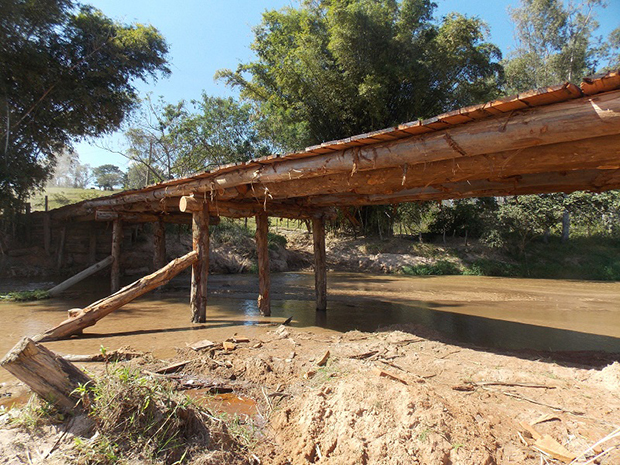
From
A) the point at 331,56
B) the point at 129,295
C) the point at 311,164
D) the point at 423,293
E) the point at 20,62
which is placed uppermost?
the point at 331,56

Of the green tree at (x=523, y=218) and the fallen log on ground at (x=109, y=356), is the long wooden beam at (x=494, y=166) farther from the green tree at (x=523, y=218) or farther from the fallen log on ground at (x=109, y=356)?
the green tree at (x=523, y=218)

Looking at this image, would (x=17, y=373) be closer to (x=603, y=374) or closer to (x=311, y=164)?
(x=311, y=164)

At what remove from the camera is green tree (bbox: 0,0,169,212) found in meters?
10.1

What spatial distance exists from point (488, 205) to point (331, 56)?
38.7 ft

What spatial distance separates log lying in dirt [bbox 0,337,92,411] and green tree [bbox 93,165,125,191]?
52678 mm

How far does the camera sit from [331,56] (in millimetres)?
17656

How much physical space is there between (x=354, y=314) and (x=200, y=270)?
3618 mm

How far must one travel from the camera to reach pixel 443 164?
3971 millimetres

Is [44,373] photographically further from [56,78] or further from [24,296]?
[56,78]

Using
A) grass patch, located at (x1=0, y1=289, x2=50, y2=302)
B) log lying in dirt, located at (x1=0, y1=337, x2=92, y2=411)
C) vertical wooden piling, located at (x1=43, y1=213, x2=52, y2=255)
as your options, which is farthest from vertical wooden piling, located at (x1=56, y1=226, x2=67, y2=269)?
log lying in dirt, located at (x1=0, y1=337, x2=92, y2=411)

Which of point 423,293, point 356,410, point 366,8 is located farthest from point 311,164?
point 366,8

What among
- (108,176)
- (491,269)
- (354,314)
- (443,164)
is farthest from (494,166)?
(108,176)

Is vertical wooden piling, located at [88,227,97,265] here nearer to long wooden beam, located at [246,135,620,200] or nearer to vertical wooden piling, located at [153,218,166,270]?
vertical wooden piling, located at [153,218,166,270]

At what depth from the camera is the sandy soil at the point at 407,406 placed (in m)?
2.22
